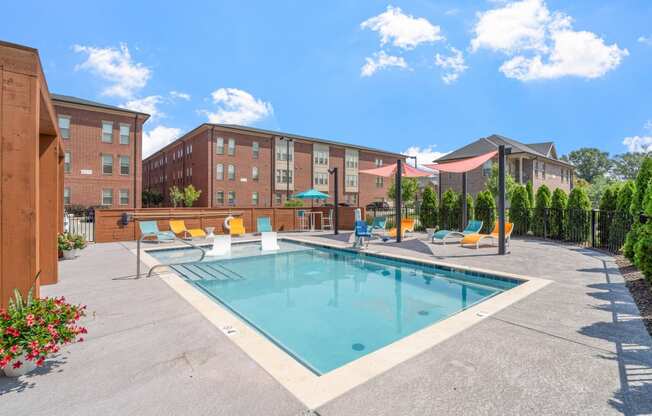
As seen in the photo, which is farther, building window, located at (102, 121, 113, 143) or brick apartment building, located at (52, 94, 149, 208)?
building window, located at (102, 121, 113, 143)

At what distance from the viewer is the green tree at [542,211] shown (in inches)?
505

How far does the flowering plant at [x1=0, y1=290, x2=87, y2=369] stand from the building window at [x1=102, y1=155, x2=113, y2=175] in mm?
26921

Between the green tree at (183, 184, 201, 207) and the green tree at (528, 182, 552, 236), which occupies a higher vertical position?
the green tree at (183, 184, 201, 207)

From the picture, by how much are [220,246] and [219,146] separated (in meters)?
21.3

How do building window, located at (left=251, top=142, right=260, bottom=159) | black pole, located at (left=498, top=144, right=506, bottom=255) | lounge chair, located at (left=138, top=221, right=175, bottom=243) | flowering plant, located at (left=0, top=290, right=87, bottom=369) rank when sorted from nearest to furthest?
flowering plant, located at (left=0, top=290, right=87, bottom=369), black pole, located at (left=498, top=144, right=506, bottom=255), lounge chair, located at (left=138, top=221, right=175, bottom=243), building window, located at (left=251, top=142, right=260, bottom=159)

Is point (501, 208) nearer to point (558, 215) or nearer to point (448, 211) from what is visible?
point (558, 215)

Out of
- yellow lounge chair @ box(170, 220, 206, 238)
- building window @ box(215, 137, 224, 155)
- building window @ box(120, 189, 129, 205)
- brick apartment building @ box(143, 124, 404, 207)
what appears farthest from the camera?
brick apartment building @ box(143, 124, 404, 207)

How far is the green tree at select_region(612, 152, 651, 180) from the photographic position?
55344 millimetres

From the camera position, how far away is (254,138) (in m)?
31.7

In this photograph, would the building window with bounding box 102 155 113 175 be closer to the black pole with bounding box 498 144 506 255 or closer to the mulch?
the black pole with bounding box 498 144 506 255

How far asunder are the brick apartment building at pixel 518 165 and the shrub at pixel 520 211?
40.2 feet

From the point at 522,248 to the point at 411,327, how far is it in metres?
7.33

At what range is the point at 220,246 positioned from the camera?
33.3 ft

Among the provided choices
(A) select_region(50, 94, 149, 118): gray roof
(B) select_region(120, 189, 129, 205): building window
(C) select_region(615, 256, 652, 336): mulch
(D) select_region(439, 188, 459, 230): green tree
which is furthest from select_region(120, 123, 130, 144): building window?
→ (C) select_region(615, 256, 652, 336): mulch
